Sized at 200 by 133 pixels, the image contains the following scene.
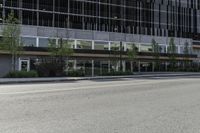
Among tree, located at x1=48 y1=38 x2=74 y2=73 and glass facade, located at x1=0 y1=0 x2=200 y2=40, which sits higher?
glass facade, located at x1=0 y1=0 x2=200 y2=40

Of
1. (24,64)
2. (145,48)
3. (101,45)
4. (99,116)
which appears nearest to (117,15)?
(145,48)

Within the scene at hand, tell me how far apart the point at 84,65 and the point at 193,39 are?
4165 cm

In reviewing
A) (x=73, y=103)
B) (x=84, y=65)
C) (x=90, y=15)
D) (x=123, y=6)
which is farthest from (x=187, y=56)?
(x=73, y=103)

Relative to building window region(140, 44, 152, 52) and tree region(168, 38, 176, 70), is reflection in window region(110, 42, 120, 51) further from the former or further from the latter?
tree region(168, 38, 176, 70)

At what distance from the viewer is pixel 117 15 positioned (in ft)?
262

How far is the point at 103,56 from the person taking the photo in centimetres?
6438

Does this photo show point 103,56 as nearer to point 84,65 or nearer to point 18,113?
point 84,65

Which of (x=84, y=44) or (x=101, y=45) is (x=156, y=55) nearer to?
(x=101, y=45)

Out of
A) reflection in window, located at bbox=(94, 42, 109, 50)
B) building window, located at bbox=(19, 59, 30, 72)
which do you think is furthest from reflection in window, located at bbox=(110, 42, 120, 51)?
→ building window, located at bbox=(19, 59, 30, 72)

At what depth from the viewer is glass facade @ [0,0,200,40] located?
67.6m

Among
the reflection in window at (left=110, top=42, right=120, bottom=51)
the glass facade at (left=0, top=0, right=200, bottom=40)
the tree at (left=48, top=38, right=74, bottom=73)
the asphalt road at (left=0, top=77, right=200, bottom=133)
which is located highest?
the glass facade at (left=0, top=0, right=200, bottom=40)

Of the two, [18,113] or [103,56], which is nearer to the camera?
[18,113]

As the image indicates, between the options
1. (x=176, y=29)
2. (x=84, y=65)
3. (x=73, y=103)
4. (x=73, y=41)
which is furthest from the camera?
(x=176, y=29)

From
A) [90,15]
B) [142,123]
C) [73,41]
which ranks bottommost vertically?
[142,123]
